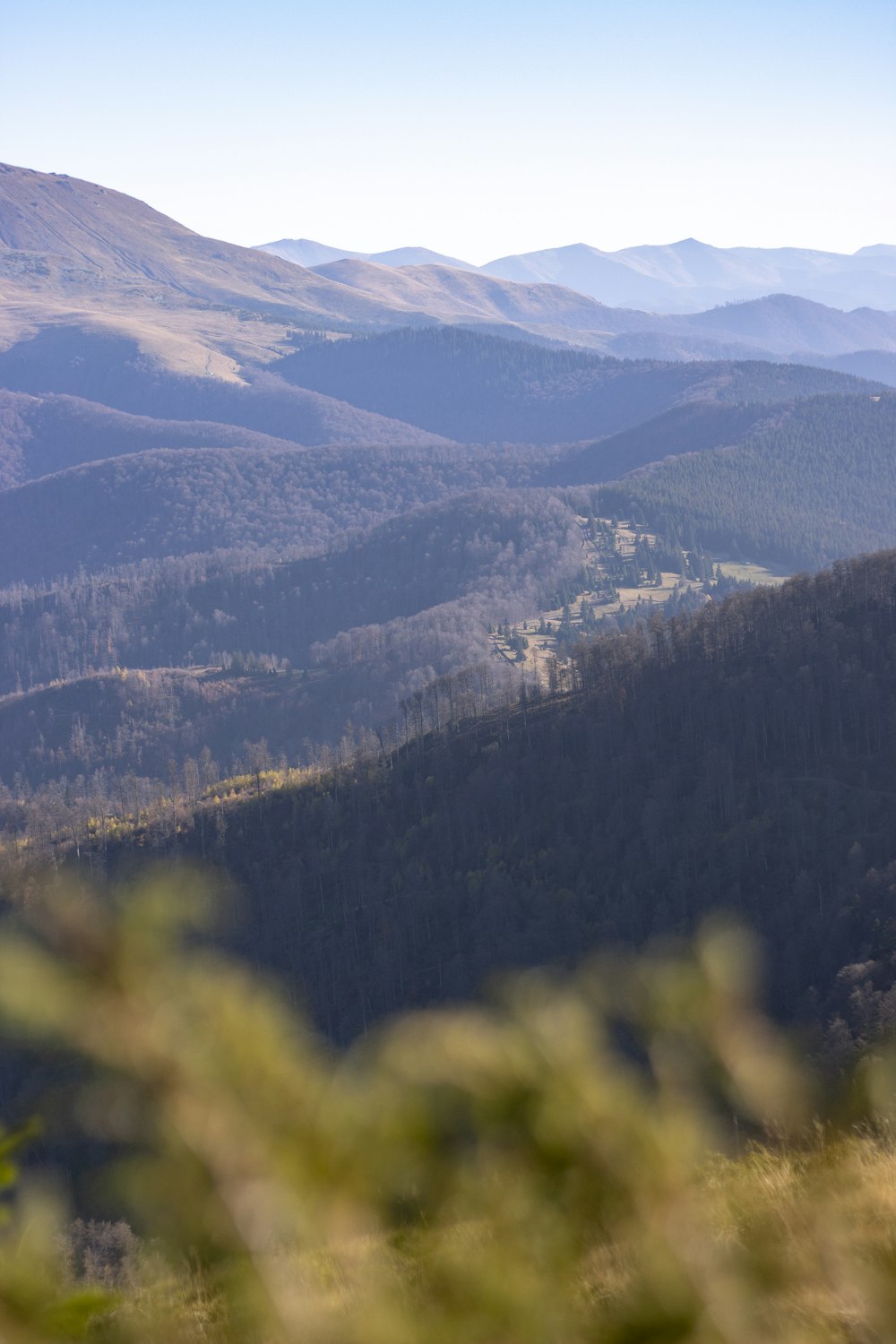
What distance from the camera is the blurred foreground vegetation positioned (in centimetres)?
520

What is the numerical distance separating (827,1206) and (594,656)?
357 ft

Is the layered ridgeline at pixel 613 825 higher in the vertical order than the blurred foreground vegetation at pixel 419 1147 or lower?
lower

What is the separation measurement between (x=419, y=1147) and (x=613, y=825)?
89052mm

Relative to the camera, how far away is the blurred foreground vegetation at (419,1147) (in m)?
5.20

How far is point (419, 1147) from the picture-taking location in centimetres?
614

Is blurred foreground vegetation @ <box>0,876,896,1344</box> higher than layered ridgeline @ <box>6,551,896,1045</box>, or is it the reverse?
blurred foreground vegetation @ <box>0,876,896,1344</box>

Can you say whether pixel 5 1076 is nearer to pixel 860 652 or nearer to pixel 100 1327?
pixel 860 652

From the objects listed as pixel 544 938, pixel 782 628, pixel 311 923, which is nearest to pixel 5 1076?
pixel 311 923

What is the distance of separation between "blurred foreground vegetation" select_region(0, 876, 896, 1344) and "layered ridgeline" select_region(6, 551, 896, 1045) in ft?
196

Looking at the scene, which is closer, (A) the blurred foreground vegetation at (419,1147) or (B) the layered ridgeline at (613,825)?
(A) the blurred foreground vegetation at (419,1147)

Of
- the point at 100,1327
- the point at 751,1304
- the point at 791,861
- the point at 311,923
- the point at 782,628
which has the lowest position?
the point at 311,923

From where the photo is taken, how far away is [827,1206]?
338 inches

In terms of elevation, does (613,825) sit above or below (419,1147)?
below

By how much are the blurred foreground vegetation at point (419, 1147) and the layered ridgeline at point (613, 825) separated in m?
59.7
